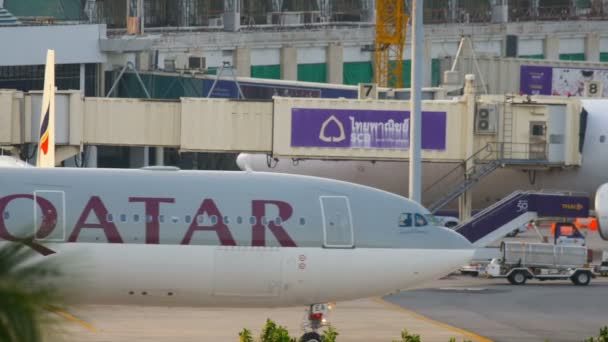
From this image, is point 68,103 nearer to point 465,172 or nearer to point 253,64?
point 465,172

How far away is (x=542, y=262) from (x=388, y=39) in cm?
5714

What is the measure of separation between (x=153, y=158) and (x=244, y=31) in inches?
853

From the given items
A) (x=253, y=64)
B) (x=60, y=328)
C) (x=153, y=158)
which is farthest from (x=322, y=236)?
(x=253, y=64)

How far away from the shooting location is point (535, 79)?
85.1 m

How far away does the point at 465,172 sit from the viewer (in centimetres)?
5109

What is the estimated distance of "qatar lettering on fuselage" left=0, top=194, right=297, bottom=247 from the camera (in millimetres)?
24688

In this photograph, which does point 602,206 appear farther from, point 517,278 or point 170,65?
point 170,65

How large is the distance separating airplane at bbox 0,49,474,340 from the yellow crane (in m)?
74.2

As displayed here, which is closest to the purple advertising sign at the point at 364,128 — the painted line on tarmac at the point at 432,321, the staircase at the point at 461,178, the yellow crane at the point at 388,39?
the staircase at the point at 461,178

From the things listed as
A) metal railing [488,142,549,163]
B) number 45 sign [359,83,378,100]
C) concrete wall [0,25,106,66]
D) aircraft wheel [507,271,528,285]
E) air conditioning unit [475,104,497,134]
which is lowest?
aircraft wheel [507,271,528,285]

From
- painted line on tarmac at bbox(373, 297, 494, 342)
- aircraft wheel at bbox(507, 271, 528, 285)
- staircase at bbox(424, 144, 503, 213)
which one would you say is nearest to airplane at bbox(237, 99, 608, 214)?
staircase at bbox(424, 144, 503, 213)

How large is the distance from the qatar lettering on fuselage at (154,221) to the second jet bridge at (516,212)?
23813mm

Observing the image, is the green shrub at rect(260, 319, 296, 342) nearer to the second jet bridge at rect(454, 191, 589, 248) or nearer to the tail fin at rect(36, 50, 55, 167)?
the tail fin at rect(36, 50, 55, 167)

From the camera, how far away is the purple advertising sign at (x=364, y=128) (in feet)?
165
